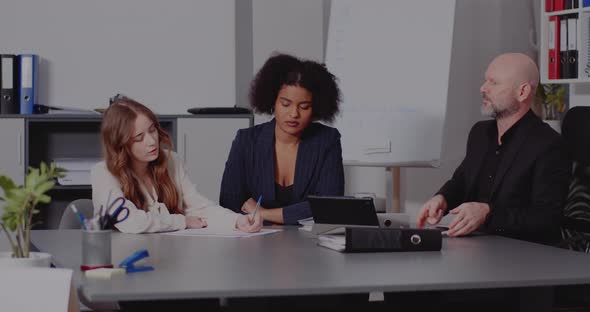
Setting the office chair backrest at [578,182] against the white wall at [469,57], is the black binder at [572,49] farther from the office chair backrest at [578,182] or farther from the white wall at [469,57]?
the white wall at [469,57]

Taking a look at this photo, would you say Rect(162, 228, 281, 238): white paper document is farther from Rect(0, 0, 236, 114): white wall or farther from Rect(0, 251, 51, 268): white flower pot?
Rect(0, 0, 236, 114): white wall

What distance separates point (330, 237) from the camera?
2342 millimetres

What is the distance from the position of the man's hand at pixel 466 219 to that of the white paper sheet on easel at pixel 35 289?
4.28 feet

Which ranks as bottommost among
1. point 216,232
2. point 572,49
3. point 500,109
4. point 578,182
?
point 216,232

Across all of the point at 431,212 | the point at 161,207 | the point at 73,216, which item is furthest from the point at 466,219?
the point at 73,216

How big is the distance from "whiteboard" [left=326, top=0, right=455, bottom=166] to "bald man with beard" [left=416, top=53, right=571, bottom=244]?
0.84 meters

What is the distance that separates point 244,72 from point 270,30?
0.27 m

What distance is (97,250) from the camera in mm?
1913

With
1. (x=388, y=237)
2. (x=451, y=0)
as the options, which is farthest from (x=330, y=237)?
(x=451, y=0)

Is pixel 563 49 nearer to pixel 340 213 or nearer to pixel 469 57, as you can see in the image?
pixel 469 57

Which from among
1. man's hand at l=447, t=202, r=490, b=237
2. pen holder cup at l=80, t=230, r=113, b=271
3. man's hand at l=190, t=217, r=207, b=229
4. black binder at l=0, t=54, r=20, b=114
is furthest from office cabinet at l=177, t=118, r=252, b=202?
pen holder cup at l=80, t=230, r=113, b=271

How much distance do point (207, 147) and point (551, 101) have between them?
1.89 meters

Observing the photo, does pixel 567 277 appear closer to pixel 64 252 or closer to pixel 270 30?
pixel 64 252

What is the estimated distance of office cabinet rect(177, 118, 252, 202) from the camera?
14.7ft
